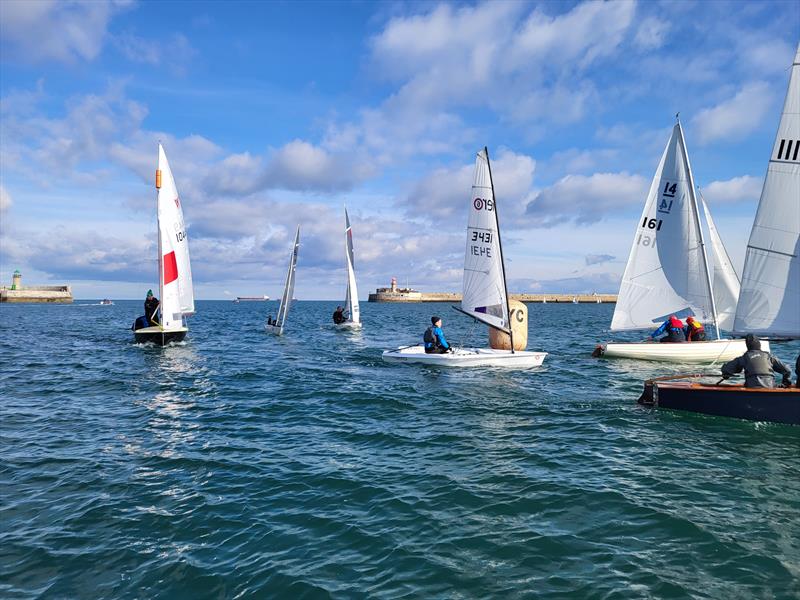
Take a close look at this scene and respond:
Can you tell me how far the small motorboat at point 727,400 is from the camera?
40.2 ft

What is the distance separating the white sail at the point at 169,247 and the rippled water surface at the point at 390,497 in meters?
13.4

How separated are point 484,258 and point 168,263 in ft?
61.1

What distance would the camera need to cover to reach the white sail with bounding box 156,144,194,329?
29.8m

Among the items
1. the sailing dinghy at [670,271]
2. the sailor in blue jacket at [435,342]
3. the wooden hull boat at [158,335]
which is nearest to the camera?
the sailor in blue jacket at [435,342]

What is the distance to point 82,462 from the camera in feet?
33.6

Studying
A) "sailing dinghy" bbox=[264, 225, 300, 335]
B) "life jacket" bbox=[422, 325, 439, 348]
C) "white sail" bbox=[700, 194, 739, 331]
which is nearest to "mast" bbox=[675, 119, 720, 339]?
"white sail" bbox=[700, 194, 739, 331]

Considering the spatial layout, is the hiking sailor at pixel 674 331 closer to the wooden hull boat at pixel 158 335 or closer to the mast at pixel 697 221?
the mast at pixel 697 221

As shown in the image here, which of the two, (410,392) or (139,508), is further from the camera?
(410,392)

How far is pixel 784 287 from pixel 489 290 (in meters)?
11.4

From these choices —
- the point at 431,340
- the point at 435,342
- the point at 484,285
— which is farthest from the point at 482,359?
the point at 484,285

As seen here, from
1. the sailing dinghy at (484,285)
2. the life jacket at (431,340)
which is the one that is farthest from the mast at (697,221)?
the life jacket at (431,340)

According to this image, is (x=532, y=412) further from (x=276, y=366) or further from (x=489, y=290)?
(x=276, y=366)

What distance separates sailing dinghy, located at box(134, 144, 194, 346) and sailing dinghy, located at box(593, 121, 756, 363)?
23.8 metres

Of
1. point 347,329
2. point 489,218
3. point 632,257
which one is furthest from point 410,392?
point 347,329
